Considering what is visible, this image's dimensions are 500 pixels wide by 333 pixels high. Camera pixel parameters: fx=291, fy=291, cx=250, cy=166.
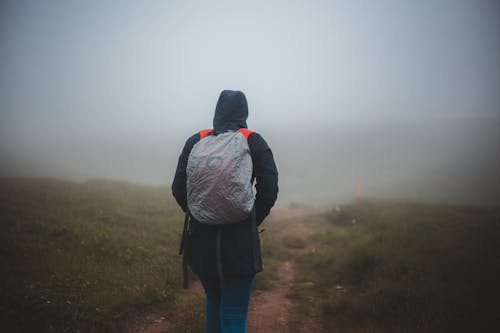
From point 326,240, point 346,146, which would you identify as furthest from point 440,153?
point 326,240

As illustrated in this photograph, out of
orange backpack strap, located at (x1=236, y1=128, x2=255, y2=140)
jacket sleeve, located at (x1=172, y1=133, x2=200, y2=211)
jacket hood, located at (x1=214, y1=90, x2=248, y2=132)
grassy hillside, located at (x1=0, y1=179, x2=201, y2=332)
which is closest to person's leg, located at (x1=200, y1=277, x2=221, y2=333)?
jacket sleeve, located at (x1=172, y1=133, x2=200, y2=211)

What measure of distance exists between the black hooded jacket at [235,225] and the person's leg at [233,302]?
111mm

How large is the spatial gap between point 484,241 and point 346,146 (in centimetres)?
7867

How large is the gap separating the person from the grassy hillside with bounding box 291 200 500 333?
9.50ft

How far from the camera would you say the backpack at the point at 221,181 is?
8.20 ft

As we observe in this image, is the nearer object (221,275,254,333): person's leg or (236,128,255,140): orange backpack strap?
(221,275,254,333): person's leg

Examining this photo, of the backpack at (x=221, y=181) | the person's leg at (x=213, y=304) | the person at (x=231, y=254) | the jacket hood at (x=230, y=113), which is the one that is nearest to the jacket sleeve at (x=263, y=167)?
the person at (x=231, y=254)

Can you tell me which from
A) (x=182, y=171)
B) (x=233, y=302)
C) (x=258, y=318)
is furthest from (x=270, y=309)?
(x=182, y=171)

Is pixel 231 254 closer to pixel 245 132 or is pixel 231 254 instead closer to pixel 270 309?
pixel 245 132

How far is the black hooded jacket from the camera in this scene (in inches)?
103

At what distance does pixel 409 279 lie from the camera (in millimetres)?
5953

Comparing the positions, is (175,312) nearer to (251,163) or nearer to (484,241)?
(251,163)

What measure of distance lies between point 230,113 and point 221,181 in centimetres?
87

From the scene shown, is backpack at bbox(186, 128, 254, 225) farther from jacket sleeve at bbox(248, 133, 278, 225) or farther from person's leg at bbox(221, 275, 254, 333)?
person's leg at bbox(221, 275, 254, 333)
